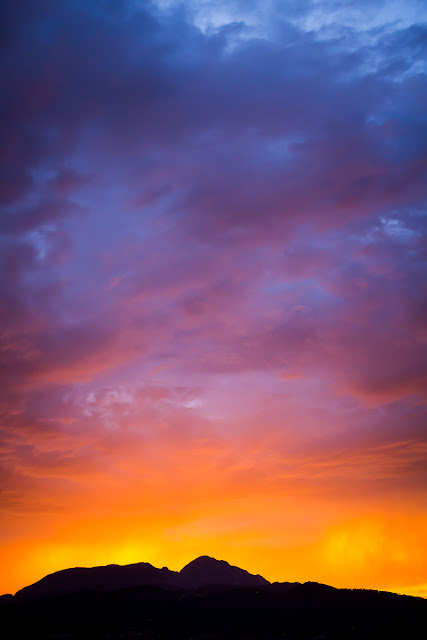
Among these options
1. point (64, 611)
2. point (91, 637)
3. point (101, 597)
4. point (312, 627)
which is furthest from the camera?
point (101, 597)

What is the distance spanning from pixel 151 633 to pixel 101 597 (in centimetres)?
3559

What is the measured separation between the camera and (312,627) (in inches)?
6452

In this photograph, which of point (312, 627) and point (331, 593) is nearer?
point (312, 627)

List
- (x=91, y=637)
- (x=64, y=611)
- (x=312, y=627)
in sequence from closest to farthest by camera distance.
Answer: (x=91, y=637)
(x=312, y=627)
(x=64, y=611)

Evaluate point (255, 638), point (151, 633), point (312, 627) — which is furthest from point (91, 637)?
point (312, 627)

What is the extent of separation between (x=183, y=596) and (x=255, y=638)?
4919cm

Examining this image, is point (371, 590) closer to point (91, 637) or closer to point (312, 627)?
point (312, 627)

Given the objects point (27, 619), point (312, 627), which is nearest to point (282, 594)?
point (312, 627)

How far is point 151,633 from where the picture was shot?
16038 cm

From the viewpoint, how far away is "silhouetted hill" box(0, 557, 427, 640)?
6230 inches

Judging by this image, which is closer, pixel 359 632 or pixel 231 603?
pixel 359 632

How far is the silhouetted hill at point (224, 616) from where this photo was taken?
158m

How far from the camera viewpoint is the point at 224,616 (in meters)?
175

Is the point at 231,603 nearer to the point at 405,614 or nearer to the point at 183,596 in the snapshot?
the point at 183,596
